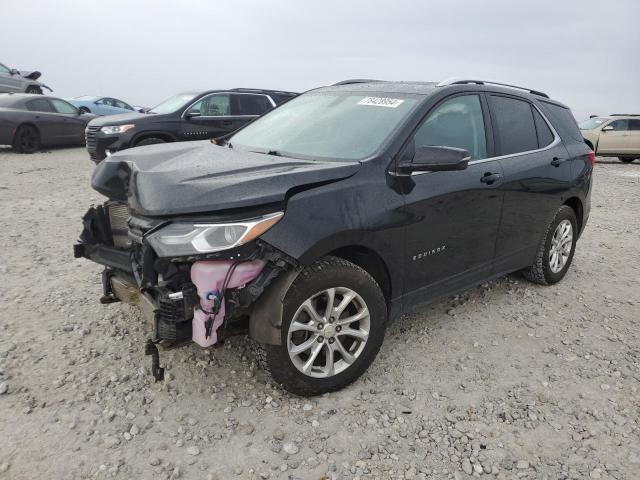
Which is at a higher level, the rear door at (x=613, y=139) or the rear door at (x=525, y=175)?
the rear door at (x=525, y=175)

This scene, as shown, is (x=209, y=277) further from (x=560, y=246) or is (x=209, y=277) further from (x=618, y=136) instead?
(x=618, y=136)

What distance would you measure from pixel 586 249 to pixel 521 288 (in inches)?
74.9

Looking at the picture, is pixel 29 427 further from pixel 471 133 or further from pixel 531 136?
pixel 531 136

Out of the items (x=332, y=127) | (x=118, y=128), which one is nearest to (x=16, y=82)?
(x=118, y=128)

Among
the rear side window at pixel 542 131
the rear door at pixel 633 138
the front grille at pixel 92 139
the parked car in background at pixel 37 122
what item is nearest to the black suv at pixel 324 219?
the rear side window at pixel 542 131

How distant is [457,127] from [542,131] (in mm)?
1242

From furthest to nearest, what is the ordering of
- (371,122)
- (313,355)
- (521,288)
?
1. (521,288)
2. (371,122)
3. (313,355)

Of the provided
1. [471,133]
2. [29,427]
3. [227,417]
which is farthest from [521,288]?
[29,427]

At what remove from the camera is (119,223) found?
3.10 m

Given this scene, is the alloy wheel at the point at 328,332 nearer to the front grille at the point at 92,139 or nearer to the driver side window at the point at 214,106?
the driver side window at the point at 214,106

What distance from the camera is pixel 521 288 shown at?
4523 mm

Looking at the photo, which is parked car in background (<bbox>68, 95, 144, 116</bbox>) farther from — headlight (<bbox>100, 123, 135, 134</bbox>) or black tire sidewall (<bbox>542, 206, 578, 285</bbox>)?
black tire sidewall (<bbox>542, 206, 578, 285</bbox>)

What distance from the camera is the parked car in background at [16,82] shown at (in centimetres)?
1569

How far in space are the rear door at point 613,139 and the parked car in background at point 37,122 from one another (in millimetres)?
15500
